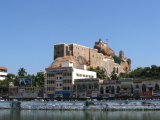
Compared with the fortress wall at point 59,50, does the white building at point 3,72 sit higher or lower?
lower

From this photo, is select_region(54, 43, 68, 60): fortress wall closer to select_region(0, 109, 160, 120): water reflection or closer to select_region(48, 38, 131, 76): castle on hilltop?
select_region(48, 38, 131, 76): castle on hilltop

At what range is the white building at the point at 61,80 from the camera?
96000mm

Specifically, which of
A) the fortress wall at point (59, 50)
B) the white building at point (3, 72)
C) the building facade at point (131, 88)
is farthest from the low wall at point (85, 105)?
the white building at point (3, 72)

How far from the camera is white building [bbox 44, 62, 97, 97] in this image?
96.0 meters

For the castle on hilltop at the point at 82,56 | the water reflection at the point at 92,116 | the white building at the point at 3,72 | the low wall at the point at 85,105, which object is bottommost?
the water reflection at the point at 92,116

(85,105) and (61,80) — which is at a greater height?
(61,80)

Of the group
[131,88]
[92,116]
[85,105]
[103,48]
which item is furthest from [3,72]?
[92,116]

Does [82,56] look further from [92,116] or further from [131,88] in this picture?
[92,116]

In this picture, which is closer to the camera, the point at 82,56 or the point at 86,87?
the point at 86,87

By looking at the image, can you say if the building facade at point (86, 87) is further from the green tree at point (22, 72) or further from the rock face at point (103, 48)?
the rock face at point (103, 48)

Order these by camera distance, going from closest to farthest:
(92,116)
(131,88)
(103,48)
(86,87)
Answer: (92,116), (131,88), (86,87), (103,48)

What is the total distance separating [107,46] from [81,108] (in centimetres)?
11940

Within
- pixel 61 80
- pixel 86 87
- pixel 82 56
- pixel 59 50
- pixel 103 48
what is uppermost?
pixel 103 48

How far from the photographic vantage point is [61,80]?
319 ft
